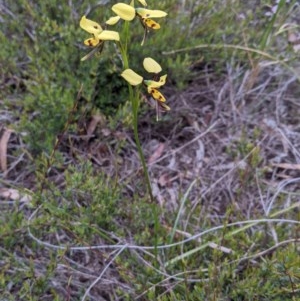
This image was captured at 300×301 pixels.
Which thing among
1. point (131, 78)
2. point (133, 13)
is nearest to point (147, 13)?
point (133, 13)

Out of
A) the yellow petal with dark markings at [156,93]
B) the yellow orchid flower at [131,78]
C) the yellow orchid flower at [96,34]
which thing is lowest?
the yellow petal with dark markings at [156,93]

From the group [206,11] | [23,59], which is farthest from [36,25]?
[206,11]

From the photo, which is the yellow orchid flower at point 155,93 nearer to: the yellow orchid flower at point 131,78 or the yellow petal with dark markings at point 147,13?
the yellow orchid flower at point 131,78

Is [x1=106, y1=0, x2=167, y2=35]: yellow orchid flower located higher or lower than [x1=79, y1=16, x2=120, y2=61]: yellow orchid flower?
higher


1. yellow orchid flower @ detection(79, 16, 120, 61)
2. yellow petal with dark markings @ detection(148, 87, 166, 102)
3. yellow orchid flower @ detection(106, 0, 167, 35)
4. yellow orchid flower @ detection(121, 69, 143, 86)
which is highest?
yellow orchid flower @ detection(106, 0, 167, 35)

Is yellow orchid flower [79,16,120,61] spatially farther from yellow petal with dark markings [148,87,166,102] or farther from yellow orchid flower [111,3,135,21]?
yellow petal with dark markings [148,87,166,102]

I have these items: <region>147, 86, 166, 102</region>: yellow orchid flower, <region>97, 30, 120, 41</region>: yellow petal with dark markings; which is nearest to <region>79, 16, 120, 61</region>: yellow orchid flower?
<region>97, 30, 120, 41</region>: yellow petal with dark markings

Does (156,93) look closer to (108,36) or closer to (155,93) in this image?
(155,93)

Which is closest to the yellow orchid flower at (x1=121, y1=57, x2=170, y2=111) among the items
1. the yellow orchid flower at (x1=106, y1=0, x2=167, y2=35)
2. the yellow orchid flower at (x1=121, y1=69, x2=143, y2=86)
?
the yellow orchid flower at (x1=121, y1=69, x2=143, y2=86)

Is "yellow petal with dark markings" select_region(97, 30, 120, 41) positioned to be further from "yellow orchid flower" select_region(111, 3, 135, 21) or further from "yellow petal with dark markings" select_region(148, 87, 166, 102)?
"yellow petal with dark markings" select_region(148, 87, 166, 102)

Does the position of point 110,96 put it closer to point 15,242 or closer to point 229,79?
point 229,79

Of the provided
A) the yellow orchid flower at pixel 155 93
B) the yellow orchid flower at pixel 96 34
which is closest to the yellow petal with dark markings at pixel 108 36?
the yellow orchid flower at pixel 96 34
